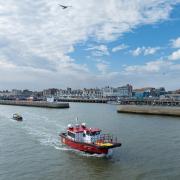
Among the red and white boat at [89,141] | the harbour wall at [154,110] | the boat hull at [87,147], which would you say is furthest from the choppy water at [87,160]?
the harbour wall at [154,110]

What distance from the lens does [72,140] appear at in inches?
1462

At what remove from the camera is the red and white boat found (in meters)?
33.2

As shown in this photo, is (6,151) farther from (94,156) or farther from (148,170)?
(148,170)

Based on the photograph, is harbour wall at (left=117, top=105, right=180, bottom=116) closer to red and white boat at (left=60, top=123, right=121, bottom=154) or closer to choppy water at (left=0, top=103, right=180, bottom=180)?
choppy water at (left=0, top=103, right=180, bottom=180)

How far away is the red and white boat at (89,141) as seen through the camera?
3316 cm

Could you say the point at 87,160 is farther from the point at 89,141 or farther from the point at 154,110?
the point at 154,110

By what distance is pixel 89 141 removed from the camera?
116 ft

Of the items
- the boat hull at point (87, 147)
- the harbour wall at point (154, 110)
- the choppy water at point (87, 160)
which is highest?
the harbour wall at point (154, 110)

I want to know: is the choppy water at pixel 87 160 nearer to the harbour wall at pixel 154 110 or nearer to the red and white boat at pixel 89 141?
the red and white boat at pixel 89 141

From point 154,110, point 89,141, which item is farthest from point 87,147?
point 154,110

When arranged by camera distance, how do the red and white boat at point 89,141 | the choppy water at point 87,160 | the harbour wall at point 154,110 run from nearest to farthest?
the choppy water at point 87,160 → the red and white boat at point 89,141 → the harbour wall at point 154,110

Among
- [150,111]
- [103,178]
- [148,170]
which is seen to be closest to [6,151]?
[103,178]

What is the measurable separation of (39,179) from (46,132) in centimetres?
2395

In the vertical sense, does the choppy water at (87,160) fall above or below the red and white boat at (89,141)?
below
